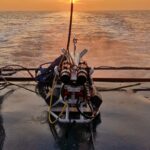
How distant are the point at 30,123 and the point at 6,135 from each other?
2.86ft

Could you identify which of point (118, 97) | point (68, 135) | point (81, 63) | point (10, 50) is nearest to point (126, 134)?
point (68, 135)

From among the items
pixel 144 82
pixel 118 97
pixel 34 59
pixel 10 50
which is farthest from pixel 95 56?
pixel 118 97

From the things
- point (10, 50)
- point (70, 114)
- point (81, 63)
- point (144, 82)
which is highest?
point (81, 63)

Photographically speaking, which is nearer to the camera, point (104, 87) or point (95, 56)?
point (104, 87)

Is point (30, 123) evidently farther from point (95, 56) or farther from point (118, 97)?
point (95, 56)

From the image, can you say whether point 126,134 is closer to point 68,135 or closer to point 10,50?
point 68,135

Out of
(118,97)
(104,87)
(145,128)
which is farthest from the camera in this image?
(104,87)

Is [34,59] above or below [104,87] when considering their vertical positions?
below

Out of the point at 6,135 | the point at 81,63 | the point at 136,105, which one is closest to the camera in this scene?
the point at 6,135

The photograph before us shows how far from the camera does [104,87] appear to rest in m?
12.6

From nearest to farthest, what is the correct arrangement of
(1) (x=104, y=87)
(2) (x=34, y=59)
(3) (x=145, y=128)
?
(3) (x=145, y=128)
(1) (x=104, y=87)
(2) (x=34, y=59)

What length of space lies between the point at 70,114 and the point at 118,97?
2753 mm

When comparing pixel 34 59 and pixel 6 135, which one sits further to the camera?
pixel 34 59

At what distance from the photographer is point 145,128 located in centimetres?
876
